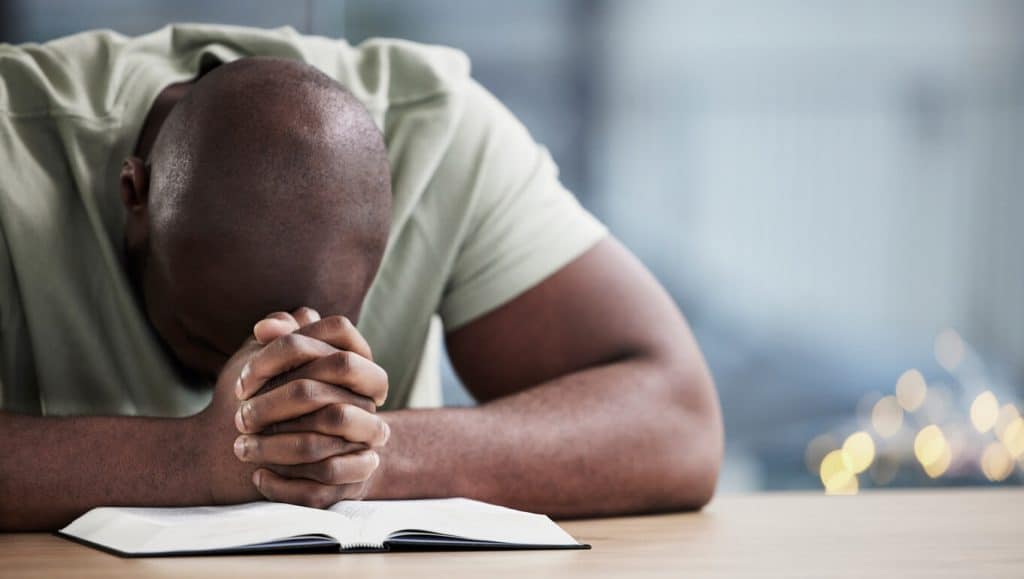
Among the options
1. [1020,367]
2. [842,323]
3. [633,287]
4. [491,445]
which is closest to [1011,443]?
[1020,367]

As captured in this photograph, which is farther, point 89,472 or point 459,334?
point 459,334

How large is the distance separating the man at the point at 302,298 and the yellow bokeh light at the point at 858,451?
180 centimetres

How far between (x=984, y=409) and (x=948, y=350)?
188 millimetres

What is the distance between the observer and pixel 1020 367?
113 inches

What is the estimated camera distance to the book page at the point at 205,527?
2.20 ft

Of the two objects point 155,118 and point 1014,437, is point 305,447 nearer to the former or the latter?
point 155,118

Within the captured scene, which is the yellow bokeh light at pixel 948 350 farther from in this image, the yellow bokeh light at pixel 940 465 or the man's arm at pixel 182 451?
the man's arm at pixel 182 451

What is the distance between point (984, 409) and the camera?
2.86 metres

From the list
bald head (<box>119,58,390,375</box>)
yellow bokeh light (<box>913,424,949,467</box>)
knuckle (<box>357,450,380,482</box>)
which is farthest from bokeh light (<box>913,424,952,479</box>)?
knuckle (<box>357,450,380,482</box>)

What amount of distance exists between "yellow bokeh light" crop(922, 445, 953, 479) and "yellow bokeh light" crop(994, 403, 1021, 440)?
14 cm

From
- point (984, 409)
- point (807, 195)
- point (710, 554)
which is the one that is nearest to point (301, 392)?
point (710, 554)

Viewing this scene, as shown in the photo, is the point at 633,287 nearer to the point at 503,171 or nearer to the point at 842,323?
the point at 503,171

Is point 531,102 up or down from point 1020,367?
up

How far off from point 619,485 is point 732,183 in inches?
73.6
